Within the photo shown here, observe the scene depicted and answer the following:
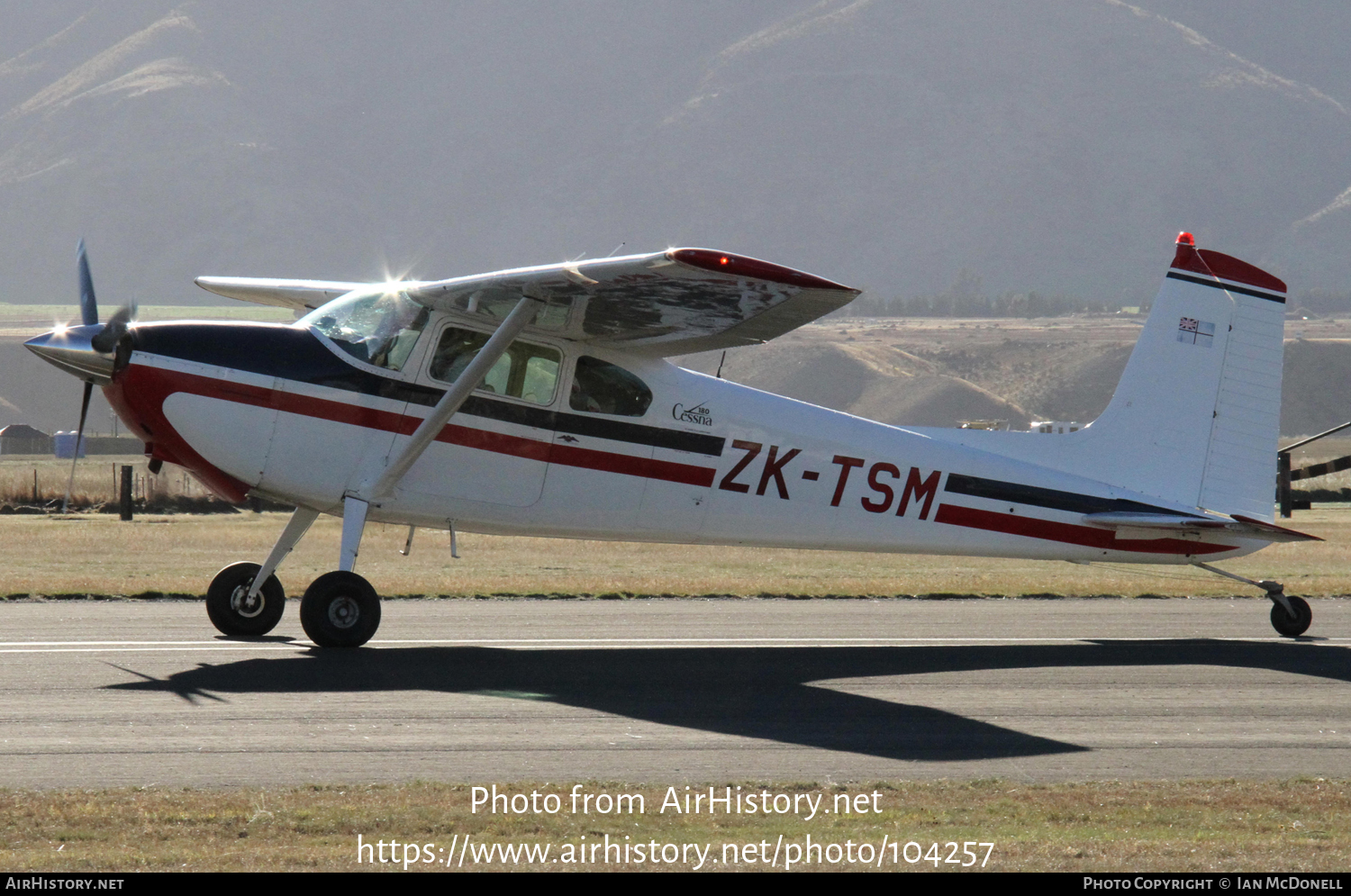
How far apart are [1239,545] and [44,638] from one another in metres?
10.4

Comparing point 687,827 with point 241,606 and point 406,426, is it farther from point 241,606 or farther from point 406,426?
point 241,606

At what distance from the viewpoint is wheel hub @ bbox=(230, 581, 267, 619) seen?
40.0 ft

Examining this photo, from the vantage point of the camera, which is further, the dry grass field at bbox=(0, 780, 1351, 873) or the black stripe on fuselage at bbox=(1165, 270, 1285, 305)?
the black stripe on fuselage at bbox=(1165, 270, 1285, 305)

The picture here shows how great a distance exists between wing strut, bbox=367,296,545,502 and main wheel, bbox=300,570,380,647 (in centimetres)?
98

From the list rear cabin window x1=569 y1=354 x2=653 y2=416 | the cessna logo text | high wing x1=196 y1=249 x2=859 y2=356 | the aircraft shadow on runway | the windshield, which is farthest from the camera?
the cessna logo text

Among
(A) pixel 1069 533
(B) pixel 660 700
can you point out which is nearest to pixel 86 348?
(B) pixel 660 700

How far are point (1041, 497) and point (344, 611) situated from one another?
249 inches

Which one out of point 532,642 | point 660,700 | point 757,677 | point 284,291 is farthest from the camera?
point 284,291

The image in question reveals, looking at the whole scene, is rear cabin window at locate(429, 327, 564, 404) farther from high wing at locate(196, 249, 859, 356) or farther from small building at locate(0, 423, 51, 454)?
small building at locate(0, 423, 51, 454)

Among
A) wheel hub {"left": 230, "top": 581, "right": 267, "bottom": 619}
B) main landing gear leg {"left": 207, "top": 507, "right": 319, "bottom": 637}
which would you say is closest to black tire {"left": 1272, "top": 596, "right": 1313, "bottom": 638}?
main landing gear leg {"left": 207, "top": 507, "right": 319, "bottom": 637}

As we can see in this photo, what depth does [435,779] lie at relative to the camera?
7.14 m

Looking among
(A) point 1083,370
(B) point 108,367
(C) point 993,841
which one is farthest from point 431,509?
(A) point 1083,370

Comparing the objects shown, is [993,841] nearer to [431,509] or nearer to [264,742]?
[264,742]

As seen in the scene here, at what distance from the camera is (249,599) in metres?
12.2
